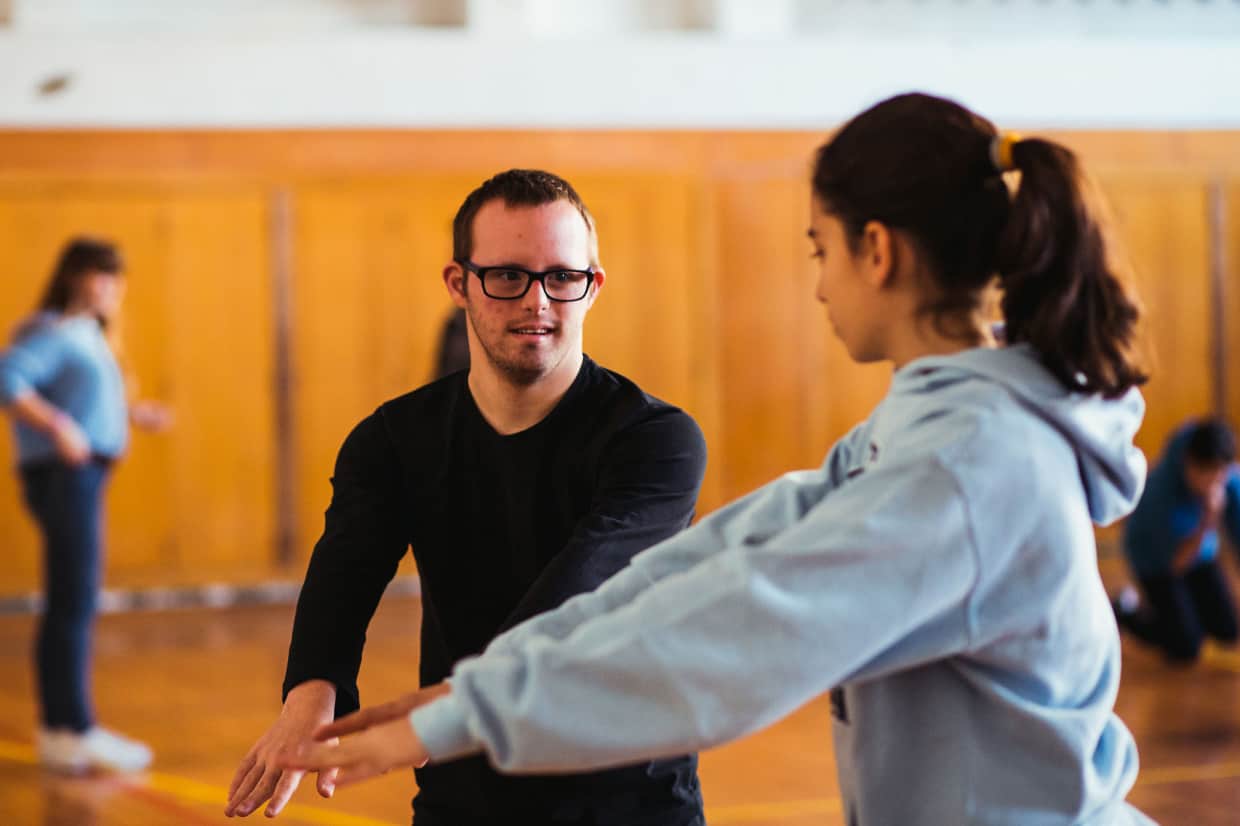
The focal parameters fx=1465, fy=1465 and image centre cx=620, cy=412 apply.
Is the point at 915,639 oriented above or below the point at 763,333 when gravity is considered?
above

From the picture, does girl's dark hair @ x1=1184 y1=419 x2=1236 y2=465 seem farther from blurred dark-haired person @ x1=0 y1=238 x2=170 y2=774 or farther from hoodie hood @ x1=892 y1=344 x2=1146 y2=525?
hoodie hood @ x1=892 y1=344 x2=1146 y2=525

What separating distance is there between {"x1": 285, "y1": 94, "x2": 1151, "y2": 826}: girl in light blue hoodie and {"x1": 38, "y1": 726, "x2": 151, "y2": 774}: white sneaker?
3787 millimetres

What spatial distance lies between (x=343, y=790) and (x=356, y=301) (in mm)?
4670

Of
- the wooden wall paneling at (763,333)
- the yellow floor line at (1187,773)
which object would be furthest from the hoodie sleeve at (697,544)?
the wooden wall paneling at (763,333)

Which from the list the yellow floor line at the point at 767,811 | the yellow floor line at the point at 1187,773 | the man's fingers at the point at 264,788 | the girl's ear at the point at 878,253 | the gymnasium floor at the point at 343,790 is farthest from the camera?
the yellow floor line at the point at 1187,773

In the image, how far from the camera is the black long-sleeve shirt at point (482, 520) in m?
1.95

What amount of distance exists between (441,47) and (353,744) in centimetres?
792

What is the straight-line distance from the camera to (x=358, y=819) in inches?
172

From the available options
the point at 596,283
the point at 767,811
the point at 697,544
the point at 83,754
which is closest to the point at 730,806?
the point at 767,811

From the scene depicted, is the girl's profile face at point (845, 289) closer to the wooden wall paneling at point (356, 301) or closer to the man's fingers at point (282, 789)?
the man's fingers at point (282, 789)

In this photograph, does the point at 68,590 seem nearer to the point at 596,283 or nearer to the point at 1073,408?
the point at 596,283

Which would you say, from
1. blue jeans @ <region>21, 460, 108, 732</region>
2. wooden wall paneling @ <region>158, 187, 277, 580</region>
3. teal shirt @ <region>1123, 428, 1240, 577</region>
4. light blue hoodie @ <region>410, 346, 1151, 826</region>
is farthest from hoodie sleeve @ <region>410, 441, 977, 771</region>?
wooden wall paneling @ <region>158, 187, 277, 580</region>

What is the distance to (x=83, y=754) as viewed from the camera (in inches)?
197

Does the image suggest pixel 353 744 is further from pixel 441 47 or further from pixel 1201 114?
pixel 1201 114
